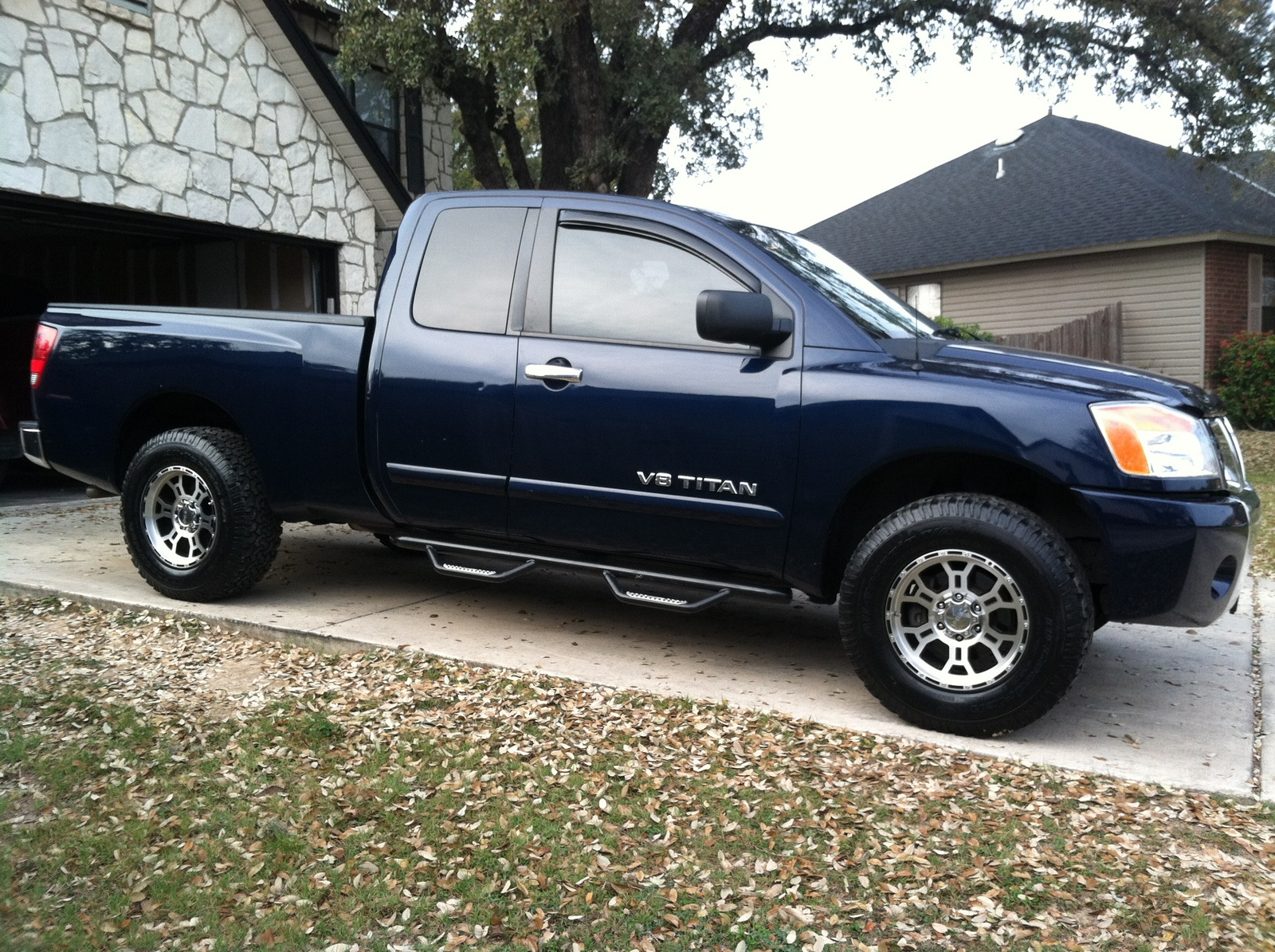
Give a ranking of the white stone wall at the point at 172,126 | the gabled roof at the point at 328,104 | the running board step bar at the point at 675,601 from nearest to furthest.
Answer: the running board step bar at the point at 675,601 < the white stone wall at the point at 172,126 < the gabled roof at the point at 328,104

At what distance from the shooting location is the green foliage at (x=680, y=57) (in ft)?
45.4

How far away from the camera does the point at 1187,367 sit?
65.6 ft

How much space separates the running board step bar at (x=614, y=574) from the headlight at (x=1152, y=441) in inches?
55.6

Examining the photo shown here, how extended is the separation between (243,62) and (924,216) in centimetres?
1742

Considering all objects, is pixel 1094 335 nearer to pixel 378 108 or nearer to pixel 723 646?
pixel 378 108

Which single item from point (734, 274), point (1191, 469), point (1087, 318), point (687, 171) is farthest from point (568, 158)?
point (1191, 469)

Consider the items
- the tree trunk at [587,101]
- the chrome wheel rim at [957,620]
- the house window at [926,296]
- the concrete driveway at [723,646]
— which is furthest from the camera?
the house window at [926,296]

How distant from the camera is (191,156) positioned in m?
11.2

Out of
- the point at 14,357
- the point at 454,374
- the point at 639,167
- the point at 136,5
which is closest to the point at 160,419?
the point at 454,374

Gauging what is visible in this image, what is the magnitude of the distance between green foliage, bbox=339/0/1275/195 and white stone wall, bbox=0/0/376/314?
208 centimetres

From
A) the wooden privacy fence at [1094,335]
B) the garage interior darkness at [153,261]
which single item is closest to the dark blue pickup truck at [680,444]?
the garage interior darkness at [153,261]

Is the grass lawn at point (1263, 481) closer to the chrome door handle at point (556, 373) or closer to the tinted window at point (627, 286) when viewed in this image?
the tinted window at point (627, 286)

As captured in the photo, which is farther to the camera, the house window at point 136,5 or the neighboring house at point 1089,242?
the neighboring house at point 1089,242

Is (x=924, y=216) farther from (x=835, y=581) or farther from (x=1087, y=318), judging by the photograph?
(x=835, y=581)
